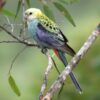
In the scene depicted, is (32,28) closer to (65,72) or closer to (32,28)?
(32,28)

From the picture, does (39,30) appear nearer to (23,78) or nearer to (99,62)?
(99,62)

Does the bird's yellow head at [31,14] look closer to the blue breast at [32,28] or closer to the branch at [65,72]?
the blue breast at [32,28]

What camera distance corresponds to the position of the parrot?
3.37 meters

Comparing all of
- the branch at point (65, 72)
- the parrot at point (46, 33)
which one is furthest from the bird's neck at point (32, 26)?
the branch at point (65, 72)

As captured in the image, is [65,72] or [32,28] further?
[32,28]

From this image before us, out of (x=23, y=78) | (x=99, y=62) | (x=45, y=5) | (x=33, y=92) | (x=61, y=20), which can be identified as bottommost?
(x=23, y=78)

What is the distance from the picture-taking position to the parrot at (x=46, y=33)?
3.37m

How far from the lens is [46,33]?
345 cm

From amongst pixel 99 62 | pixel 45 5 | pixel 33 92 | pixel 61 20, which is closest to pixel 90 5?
pixel 61 20

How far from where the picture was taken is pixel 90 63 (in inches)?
154

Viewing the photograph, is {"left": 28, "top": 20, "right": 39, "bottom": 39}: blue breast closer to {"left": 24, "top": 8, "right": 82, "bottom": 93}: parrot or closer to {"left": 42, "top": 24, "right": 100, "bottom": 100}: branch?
{"left": 24, "top": 8, "right": 82, "bottom": 93}: parrot

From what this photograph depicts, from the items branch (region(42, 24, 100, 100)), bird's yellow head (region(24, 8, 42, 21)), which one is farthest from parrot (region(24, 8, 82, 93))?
branch (region(42, 24, 100, 100))

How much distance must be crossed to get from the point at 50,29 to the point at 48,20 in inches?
2.0

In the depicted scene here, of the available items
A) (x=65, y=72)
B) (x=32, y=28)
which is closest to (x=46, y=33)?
(x=32, y=28)
